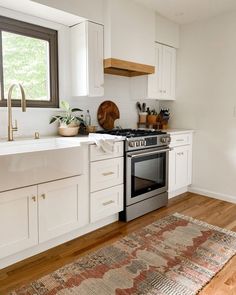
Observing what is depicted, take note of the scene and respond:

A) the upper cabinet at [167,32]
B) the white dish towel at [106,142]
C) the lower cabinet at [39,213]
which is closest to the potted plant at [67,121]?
the white dish towel at [106,142]

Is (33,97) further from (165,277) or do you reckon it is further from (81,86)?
(165,277)

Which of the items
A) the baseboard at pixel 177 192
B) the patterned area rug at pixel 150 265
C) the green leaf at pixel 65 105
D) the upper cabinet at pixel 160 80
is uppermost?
the upper cabinet at pixel 160 80

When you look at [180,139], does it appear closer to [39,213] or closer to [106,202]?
[106,202]

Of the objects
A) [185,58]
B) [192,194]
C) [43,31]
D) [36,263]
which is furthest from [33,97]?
[192,194]

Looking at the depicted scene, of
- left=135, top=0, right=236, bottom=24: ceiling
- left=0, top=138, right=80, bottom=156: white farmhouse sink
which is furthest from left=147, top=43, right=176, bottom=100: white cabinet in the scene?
left=0, top=138, right=80, bottom=156: white farmhouse sink

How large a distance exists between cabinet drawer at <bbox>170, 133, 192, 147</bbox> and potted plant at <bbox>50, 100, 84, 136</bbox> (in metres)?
1.27

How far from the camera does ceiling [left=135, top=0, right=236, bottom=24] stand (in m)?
2.99

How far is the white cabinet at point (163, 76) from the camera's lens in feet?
11.5

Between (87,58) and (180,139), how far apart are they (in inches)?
64.4

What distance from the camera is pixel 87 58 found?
2.70 metres

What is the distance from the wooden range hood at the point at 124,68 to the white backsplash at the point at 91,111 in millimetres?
80

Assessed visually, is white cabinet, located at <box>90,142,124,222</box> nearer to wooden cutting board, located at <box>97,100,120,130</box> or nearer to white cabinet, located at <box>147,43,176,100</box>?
wooden cutting board, located at <box>97,100,120,130</box>

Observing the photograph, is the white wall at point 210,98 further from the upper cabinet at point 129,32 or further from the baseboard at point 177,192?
the upper cabinet at point 129,32

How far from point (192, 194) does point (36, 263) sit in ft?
8.01
